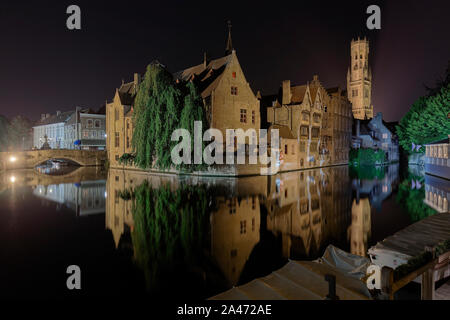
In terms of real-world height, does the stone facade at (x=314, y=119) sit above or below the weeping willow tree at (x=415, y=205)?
above

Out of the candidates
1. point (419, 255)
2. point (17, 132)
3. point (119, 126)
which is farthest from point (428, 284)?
point (17, 132)

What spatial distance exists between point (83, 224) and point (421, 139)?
55.5 metres

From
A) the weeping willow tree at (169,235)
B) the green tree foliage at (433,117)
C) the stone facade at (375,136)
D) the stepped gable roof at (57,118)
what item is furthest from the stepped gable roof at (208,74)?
the stone facade at (375,136)

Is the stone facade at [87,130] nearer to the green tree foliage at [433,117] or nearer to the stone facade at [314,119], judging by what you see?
the stone facade at [314,119]

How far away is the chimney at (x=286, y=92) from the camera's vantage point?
52.9 meters

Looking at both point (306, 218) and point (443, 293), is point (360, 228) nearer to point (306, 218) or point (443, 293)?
point (306, 218)

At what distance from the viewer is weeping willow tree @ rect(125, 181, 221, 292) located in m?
8.71

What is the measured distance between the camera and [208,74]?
45.7 m

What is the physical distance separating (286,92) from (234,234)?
147 feet

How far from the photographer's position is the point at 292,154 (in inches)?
1945

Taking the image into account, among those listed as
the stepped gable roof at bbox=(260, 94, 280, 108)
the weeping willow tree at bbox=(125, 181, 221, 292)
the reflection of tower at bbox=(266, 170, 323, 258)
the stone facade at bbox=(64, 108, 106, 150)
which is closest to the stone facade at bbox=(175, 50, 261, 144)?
the stepped gable roof at bbox=(260, 94, 280, 108)

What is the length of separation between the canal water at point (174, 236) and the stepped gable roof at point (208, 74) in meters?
22.4

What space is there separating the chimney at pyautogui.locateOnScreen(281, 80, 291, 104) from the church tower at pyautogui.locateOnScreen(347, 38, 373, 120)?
83939mm
